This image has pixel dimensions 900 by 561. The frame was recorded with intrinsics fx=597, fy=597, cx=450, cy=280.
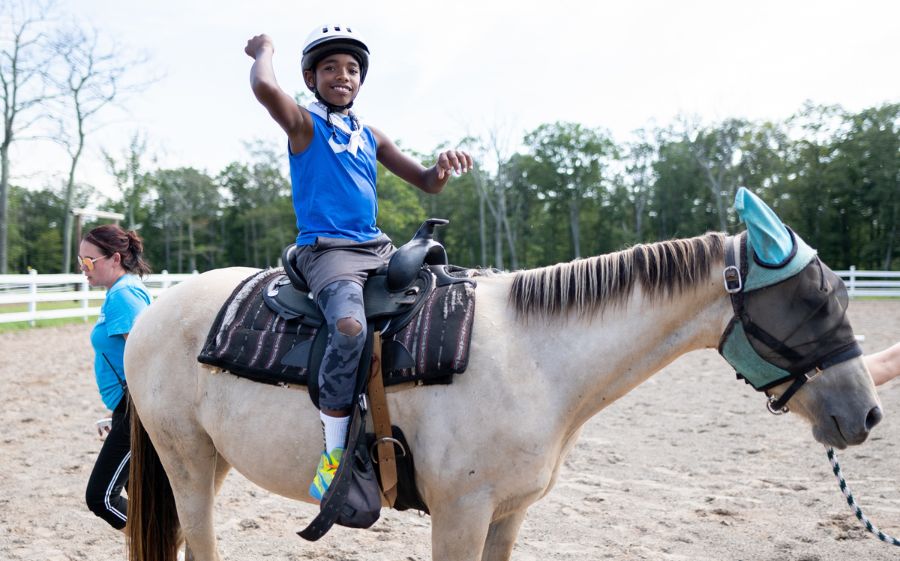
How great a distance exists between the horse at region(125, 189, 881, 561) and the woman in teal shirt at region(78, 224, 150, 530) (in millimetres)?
750

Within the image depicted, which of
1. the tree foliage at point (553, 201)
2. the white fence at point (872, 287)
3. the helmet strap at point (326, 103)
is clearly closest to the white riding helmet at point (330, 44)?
the helmet strap at point (326, 103)

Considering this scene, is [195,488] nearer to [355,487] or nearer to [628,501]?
[355,487]

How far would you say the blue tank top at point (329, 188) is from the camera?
237 cm

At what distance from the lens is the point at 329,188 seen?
7.79 feet

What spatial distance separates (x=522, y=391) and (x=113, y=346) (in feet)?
7.66

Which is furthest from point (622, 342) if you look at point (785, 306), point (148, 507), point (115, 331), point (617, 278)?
point (115, 331)

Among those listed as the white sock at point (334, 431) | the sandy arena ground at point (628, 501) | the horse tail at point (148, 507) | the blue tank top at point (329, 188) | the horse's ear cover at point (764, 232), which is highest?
the blue tank top at point (329, 188)

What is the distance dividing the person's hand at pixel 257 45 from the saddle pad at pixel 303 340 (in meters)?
0.96

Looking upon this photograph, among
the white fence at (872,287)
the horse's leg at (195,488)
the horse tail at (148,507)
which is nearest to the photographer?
the horse's leg at (195,488)

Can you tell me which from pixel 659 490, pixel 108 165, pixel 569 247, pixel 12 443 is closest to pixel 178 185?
pixel 108 165

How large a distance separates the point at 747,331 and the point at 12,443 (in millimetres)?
6608

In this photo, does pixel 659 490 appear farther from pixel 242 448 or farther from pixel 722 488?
pixel 242 448

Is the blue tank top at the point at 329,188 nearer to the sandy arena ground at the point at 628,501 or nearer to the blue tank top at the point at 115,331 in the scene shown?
the blue tank top at the point at 115,331

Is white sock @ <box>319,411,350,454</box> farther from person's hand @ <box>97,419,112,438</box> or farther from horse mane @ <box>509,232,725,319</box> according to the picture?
person's hand @ <box>97,419,112,438</box>
